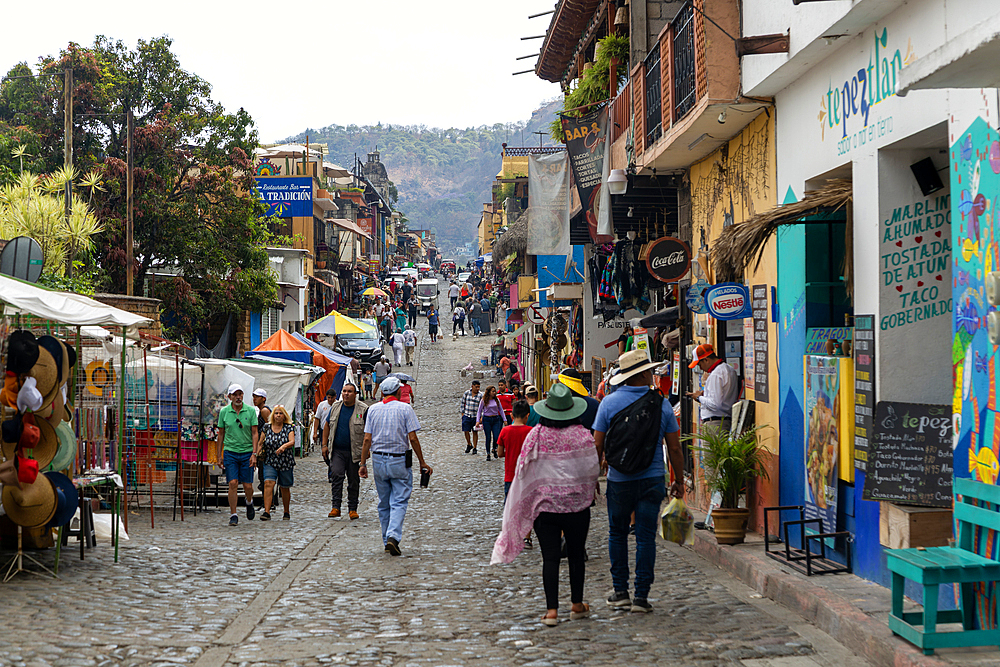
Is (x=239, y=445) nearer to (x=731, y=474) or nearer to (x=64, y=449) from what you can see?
(x=64, y=449)

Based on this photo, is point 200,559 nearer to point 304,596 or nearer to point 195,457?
point 304,596

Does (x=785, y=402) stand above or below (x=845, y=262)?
below

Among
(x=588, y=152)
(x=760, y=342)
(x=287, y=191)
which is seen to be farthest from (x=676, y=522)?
(x=287, y=191)

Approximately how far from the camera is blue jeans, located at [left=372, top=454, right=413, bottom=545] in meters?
10.5

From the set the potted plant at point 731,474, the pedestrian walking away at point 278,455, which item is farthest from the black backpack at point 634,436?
the pedestrian walking away at point 278,455

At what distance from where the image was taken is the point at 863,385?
764 cm

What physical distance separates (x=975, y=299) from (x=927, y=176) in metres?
1.80

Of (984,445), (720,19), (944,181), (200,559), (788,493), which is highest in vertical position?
(720,19)

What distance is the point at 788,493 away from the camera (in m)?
9.53

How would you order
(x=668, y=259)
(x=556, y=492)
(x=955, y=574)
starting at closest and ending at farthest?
(x=955, y=574), (x=556, y=492), (x=668, y=259)

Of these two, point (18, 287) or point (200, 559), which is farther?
point (200, 559)

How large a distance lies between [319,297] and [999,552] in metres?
45.0

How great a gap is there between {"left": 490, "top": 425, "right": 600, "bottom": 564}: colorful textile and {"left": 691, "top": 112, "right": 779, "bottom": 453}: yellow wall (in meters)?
3.39

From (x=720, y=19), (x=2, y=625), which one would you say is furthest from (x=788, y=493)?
(x=2, y=625)
